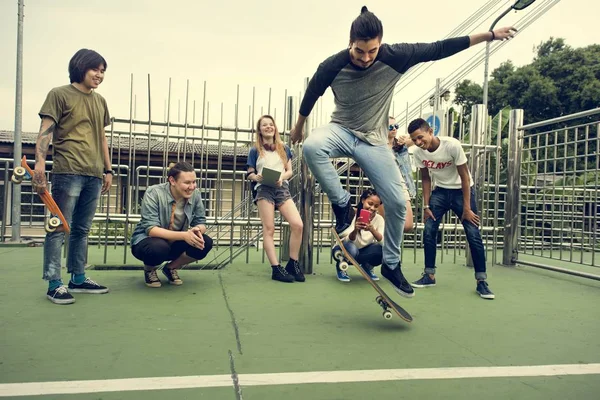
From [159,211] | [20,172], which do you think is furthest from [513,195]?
[20,172]

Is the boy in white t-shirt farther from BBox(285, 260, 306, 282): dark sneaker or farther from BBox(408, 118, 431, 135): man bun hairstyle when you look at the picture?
BBox(285, 260, 306, 282): dark sneaker

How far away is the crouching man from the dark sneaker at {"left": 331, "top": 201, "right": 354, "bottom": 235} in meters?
1.23

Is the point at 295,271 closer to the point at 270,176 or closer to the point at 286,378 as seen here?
the point at 270,176

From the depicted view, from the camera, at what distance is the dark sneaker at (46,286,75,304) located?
11.8 feet

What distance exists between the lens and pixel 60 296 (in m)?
3.62

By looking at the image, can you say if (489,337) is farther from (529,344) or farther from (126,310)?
(126,310)

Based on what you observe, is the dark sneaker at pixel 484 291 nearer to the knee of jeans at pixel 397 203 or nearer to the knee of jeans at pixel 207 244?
the knee of jeans at pixel 397 203

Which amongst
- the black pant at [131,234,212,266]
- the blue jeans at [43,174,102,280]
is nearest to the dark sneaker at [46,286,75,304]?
the blue jeans at [43,174,102,280]

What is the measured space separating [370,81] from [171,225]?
7.26ft

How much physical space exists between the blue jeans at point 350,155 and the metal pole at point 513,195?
3761 millimetres

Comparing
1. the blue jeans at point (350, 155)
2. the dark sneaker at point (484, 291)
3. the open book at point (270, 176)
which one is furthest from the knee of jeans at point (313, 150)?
the dark sneaker at point (484, 291)

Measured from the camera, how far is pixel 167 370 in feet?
7.37

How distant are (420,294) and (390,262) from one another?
114 cm

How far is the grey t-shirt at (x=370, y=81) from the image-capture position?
315 cm
